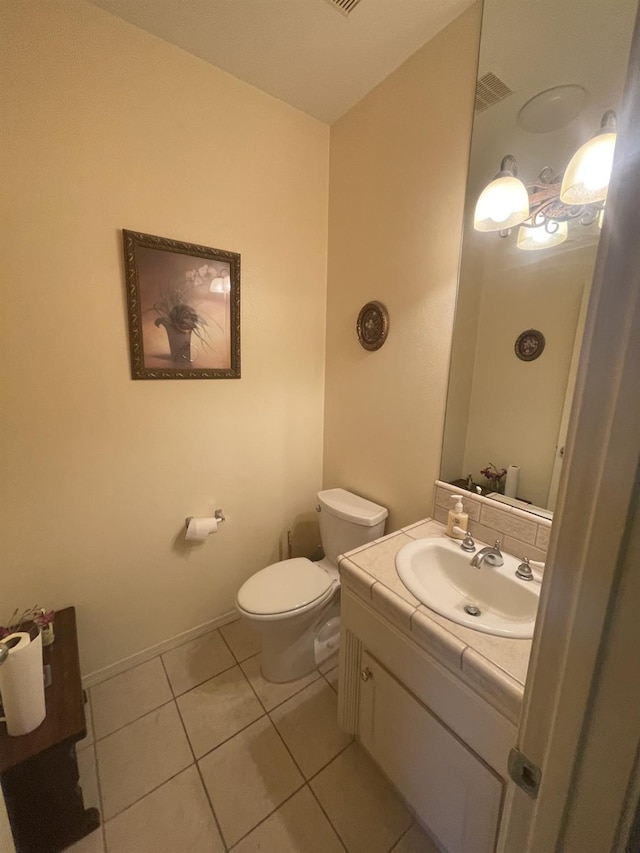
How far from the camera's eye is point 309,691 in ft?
5.00

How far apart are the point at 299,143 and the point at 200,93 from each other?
493mm

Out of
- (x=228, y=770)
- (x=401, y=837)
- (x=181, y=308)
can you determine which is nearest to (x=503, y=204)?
(x=181, y=308)

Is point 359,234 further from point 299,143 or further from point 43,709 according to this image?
point 43,709

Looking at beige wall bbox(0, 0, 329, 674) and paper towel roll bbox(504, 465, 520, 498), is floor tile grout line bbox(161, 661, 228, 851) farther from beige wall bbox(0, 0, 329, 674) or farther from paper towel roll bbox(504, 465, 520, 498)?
paper towel roll bbox(504, 465, 520, 498)

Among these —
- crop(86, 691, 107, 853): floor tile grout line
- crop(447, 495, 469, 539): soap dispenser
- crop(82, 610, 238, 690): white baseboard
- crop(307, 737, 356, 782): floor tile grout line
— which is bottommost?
crop(86, 691, 107, 853): floor tile grout line

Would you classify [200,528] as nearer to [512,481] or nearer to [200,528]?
[200,528]

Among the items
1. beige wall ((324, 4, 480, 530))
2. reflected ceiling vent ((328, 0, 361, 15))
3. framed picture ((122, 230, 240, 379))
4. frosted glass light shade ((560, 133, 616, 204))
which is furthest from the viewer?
framed picture ((122, 230, 240, 379))

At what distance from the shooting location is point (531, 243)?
1.15 metres

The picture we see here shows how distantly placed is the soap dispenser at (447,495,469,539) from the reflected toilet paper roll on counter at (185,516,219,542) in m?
1.09

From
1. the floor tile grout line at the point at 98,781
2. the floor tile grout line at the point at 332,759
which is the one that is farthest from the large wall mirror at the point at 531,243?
the floor tile grout line at the point at 98,781

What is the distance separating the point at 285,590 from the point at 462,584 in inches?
30.0

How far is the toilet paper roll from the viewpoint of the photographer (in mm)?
1604

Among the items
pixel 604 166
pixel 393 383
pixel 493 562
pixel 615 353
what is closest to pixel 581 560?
pixel 615 353

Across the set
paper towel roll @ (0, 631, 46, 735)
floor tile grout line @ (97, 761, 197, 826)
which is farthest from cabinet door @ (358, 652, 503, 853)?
paper towel roll @ (0, 631, 46, 735)
